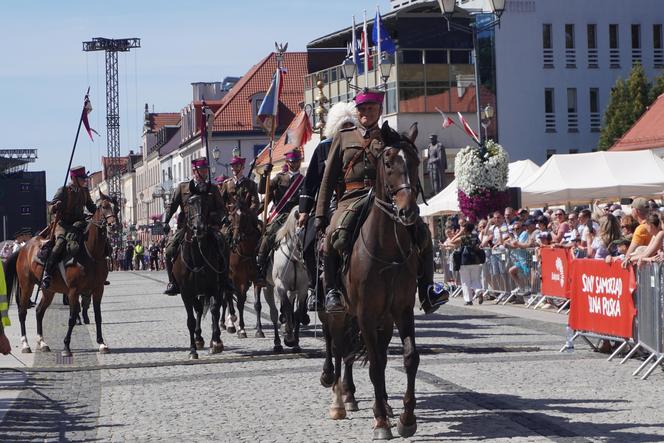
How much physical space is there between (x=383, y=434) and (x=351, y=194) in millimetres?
2192

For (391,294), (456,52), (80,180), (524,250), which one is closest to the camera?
(391,294)

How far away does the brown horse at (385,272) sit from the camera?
10.0 meters

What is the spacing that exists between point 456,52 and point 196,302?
174 ft

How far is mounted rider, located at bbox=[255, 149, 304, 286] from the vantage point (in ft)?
58.1

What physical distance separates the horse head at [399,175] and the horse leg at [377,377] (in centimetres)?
94

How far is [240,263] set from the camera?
20328 mm

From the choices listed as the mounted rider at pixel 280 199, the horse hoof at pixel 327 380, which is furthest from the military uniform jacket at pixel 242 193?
the horse hoof at pixel 327 380

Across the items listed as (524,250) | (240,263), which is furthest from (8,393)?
(524,250)

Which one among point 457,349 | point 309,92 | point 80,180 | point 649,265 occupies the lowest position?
point 457,349

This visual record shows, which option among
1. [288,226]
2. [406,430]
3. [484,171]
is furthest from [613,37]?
[406,430]

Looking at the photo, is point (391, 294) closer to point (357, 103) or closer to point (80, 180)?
point (357, 103)

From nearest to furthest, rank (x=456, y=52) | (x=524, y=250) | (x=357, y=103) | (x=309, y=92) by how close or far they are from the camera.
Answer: (x=357, y=103)
(x=524, y=250)
(x=456, y=52)
(x=309, y=92)

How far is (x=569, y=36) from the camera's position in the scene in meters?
74.6

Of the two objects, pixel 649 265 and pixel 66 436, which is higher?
pixel 649 265
